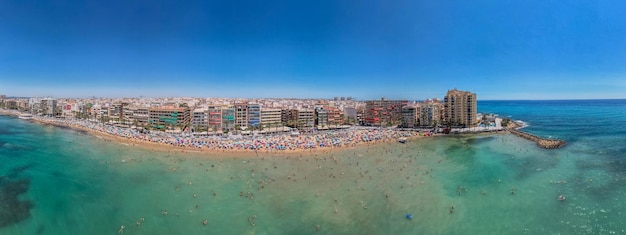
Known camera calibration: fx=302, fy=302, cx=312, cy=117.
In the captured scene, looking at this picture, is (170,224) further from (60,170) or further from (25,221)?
(60,170)

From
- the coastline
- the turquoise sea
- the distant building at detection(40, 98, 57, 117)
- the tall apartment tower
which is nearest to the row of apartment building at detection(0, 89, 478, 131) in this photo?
the tall apartment tower

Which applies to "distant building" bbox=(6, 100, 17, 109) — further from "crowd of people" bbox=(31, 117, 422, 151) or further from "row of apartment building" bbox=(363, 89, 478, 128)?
"row of apartment building" bbox=(363, 89, 478, 128)

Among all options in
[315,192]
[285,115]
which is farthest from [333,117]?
[315,192]

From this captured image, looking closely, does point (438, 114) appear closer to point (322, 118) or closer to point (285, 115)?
point (322, 118)

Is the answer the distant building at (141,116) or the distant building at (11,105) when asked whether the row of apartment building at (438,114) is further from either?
the distant building at (11,105)

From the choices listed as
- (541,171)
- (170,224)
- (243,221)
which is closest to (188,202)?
(170,224)
